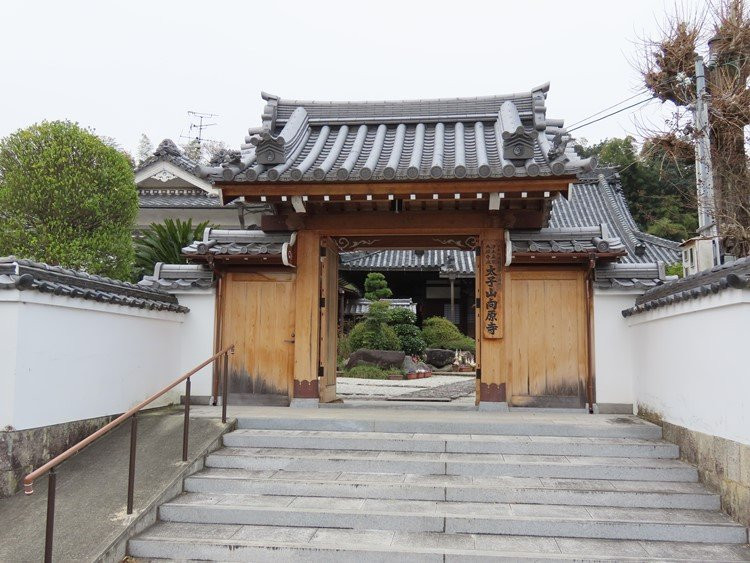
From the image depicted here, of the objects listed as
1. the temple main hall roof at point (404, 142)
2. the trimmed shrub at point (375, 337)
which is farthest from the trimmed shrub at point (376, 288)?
the temple main hall roof at point (404, 142)

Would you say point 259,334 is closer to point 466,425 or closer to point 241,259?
point 241,259

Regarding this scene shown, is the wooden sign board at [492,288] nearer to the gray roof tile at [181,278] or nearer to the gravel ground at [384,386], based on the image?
the gray roof tile at [181,278]

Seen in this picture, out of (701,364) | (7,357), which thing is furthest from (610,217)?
(7,357)

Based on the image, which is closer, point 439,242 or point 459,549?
point 459,549

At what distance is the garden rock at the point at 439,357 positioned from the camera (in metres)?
21.1

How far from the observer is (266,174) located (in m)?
7.24

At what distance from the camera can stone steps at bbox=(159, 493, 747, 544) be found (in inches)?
177

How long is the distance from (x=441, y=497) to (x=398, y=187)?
3.62 m

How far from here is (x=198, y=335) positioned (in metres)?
8.28

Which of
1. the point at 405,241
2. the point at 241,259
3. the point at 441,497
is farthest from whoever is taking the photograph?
the point at 405,241

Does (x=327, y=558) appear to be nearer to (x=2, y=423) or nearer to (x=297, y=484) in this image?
(x=297, y=484)

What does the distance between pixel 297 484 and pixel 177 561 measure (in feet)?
3.83

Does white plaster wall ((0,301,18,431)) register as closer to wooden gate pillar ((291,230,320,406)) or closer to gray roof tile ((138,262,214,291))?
gray roof tile ((138,262,214,291))

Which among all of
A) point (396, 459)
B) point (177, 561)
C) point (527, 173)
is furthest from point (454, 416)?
point (177, 561)
